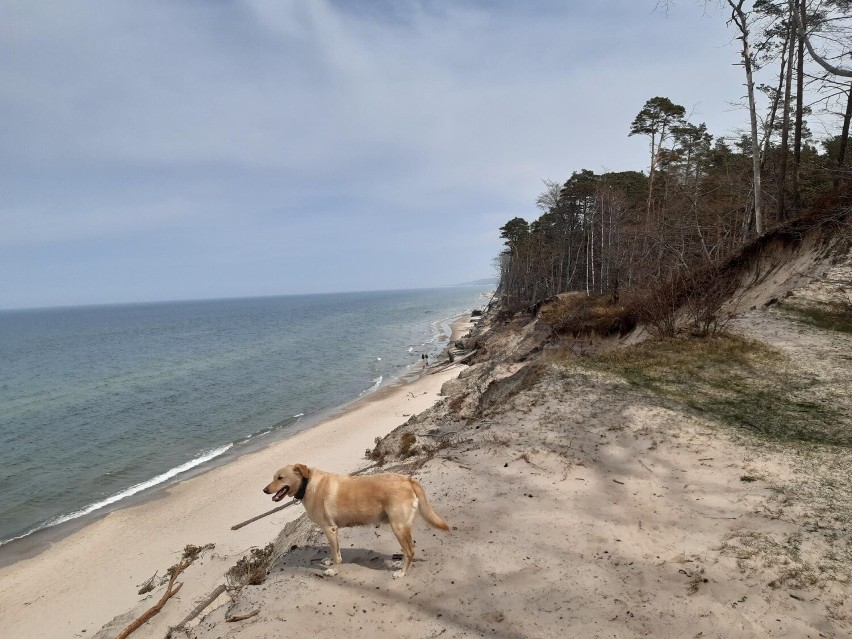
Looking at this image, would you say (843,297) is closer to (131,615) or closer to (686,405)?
(686,405)

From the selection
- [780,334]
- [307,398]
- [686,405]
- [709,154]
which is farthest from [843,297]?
[307,398]

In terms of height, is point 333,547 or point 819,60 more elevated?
point 819,60

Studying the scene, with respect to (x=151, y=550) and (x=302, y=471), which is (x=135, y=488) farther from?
(x=302, y=471)

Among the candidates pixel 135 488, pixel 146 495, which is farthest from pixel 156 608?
pixel 135 488

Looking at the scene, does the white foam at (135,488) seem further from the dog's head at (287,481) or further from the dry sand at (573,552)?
the dog's head at (287,481)

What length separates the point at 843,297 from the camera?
15391mm

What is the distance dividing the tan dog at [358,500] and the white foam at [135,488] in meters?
20.0

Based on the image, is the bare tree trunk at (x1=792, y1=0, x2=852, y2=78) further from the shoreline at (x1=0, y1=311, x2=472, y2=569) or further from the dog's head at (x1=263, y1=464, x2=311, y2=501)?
the shoreline at (x1=0, y1=311, x2=472, y2=569)

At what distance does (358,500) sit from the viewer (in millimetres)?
5707

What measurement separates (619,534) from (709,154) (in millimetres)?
40047

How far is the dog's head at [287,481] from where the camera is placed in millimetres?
5789

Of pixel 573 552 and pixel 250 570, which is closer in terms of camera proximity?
pixel 573 552

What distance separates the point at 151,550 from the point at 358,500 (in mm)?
14172

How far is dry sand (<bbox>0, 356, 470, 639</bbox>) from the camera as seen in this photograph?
37.9 feet
